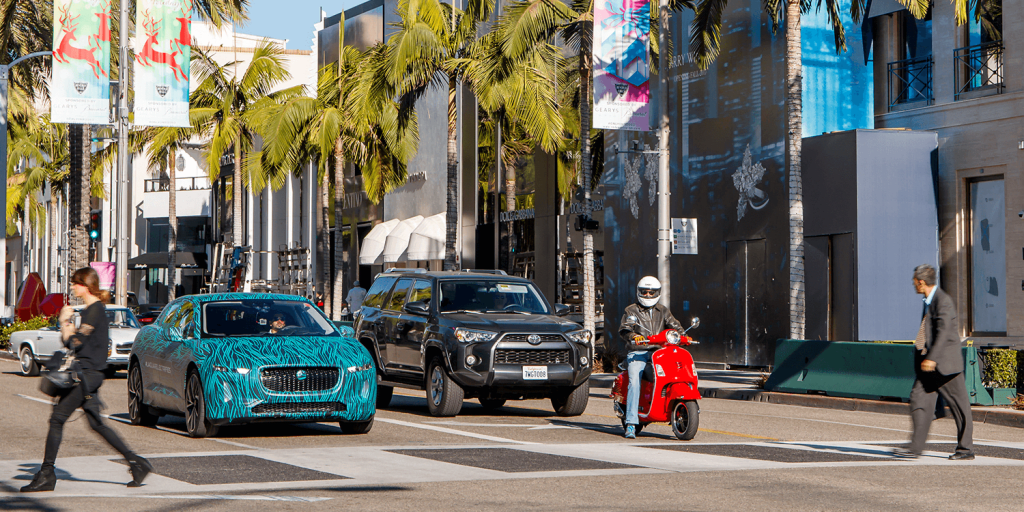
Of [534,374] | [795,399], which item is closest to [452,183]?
[795,399]

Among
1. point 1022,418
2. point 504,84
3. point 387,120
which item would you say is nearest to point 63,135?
point 387,120

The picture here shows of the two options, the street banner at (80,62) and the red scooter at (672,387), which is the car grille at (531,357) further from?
the street banner at (80,62)

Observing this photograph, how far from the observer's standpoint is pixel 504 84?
2703cm

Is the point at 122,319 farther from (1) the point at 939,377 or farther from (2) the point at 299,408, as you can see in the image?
(1) the point at 939,377

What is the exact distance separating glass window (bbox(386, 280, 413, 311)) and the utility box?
401 inches

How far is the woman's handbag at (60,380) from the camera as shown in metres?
8.94

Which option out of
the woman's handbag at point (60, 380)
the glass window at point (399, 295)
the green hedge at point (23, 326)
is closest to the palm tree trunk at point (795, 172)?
the glass window at point (399, 295)

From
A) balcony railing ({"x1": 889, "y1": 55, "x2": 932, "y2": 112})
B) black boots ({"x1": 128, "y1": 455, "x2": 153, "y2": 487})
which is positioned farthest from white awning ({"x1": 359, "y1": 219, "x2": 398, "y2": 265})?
black boots ({"x1": 128, "y1": 455, "x2": 153, "y2": 487})

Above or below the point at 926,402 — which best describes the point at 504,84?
above

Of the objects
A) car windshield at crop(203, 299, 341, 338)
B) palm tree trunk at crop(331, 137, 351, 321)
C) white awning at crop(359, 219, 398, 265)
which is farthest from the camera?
white awning at crop(359, 219, 398, 265)

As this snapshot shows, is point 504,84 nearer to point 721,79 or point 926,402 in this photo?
point 721,79

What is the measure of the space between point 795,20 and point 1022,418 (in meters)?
8.09

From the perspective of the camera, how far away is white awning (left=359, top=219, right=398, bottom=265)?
42.6 metres

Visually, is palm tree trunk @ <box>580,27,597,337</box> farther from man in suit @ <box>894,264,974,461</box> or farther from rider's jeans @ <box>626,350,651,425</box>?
man in suit @ <box>894,264,974,461</box>
